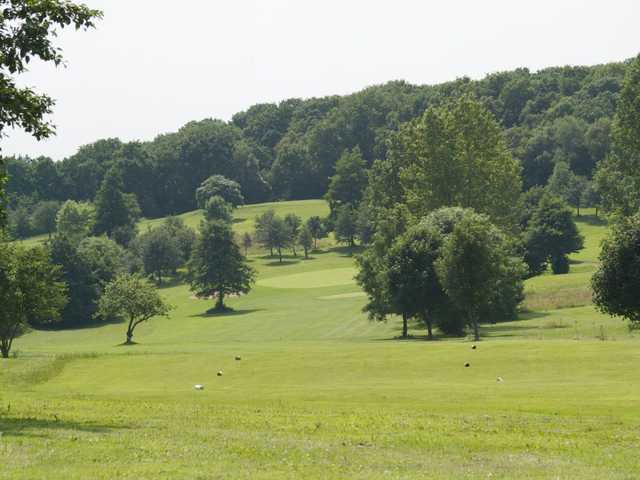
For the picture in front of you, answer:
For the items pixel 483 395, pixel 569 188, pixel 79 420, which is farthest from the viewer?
pixel 569 188

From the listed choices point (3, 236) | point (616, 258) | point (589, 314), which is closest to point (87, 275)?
point (3, 236)

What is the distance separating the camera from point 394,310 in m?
90.5

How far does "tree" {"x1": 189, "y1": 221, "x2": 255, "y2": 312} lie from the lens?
462 feet

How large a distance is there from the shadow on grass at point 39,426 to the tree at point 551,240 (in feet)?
358

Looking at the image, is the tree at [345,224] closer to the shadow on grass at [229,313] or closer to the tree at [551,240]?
the shadow on grass at [229,313]

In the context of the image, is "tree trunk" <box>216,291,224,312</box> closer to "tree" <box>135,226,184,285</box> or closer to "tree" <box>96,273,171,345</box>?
"tree" <box>96,273,171,345</box>

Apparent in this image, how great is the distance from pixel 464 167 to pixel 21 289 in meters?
56.1

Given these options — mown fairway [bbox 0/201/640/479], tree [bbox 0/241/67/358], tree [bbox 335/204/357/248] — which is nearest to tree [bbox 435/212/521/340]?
mown fairway [bbox 0/201/640/479]

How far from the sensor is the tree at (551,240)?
435 feet

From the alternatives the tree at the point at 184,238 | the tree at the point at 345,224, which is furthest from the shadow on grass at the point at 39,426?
the tree at the point at 345,224

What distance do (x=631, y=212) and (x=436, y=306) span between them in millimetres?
27496

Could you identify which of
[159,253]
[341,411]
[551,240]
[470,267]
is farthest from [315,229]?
[341,411]

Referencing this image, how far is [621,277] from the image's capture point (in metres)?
57.5

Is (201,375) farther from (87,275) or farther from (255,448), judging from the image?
(87,275)
